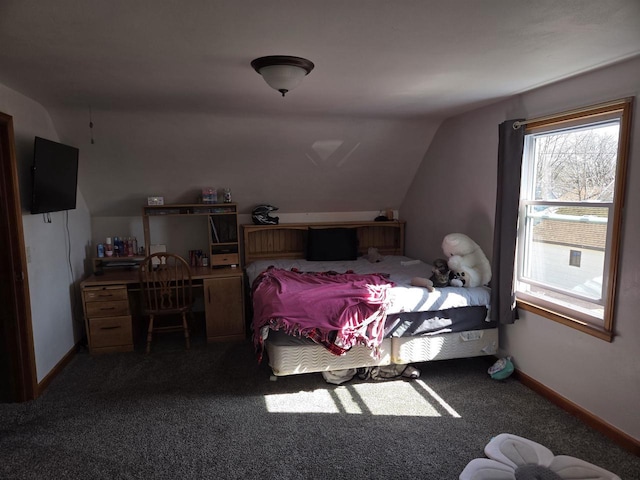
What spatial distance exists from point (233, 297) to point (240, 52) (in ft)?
7.97

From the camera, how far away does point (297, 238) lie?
15.9ft

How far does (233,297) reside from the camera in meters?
3.88

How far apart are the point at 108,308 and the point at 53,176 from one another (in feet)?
4.08

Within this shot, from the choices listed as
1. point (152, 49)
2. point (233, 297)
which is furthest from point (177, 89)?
point (233, 297)

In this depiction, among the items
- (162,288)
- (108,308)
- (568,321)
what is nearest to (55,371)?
(108,308)

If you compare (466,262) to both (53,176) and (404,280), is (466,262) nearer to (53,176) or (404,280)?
(404,280)

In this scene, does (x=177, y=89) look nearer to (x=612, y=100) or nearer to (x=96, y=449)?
(x=96, y=449)

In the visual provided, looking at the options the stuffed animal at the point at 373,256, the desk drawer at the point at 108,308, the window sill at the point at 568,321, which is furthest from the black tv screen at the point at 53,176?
the window sill at the point at 568,321

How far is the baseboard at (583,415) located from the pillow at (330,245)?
214cm

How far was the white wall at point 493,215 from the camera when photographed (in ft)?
7.38

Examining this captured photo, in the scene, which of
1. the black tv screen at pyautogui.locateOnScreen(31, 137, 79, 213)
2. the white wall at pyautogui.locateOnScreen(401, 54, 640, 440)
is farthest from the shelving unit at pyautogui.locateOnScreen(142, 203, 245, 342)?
the white wall at pyautogui.locateOnScreen(401, 54, 640, 440)

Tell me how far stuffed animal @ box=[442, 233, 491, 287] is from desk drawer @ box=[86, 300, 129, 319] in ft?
9.48

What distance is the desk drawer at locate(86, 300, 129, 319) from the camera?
141 inches

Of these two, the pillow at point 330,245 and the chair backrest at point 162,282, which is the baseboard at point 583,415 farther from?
the chair backrest at point 162,282
